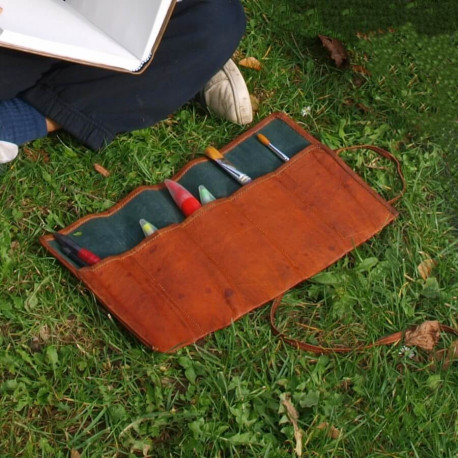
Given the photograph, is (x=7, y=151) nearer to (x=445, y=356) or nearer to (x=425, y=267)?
(x=425, y=267)

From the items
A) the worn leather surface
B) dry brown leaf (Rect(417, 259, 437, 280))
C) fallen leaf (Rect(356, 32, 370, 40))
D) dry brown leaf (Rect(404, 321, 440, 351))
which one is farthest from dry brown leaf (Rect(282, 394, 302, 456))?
fallen leaf (Rect(356, 32, 370, 40))

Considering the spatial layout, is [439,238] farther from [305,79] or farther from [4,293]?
[4,293]

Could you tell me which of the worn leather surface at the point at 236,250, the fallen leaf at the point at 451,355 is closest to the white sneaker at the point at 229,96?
the worn leather surface at the point at 236,250

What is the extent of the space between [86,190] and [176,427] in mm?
904

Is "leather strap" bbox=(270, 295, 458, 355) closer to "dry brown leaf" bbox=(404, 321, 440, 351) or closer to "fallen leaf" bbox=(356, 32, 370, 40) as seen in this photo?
"dry brown leaf" bbox=(404, 321, 440, 351)

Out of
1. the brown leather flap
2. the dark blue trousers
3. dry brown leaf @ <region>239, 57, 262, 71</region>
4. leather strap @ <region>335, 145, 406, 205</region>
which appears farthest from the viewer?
dry brown leaf @ <region>239, 57, 262, 71</region>

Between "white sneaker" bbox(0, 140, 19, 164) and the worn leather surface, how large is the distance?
0.33 m

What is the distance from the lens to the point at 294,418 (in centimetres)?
223

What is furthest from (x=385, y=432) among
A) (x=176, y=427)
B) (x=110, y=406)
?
(x=110, y=406)

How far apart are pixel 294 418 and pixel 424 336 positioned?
0.51 m

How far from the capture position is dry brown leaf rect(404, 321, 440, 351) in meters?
2.46

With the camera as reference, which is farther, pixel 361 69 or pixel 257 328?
pixel 361 69

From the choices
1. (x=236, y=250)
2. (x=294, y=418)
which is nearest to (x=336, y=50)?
(x=236, y=250)

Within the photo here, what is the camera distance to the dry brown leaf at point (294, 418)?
7.13 feet
